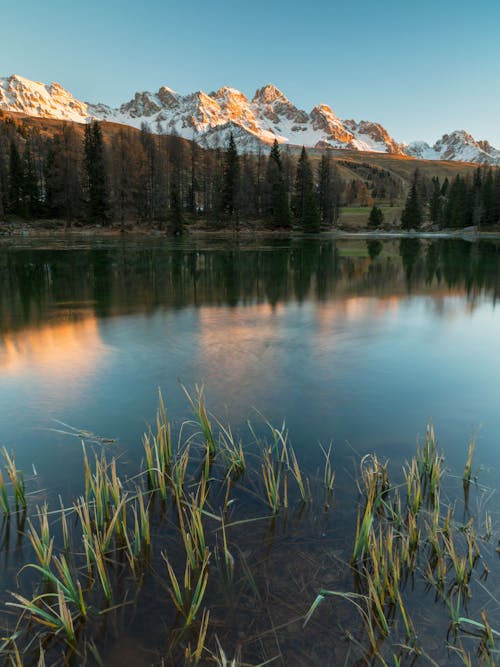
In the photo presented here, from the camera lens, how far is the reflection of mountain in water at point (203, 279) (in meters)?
21.7

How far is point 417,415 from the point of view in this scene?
30.5 ft

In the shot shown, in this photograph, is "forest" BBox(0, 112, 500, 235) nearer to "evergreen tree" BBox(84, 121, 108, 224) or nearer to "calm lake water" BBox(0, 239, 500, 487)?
"evergreen tree" BBox(84, 121, 108, 224)

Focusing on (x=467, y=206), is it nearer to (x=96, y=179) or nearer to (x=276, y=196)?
(x=276, y=196)

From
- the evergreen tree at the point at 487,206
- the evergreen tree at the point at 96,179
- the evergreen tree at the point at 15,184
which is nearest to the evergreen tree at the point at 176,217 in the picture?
the evergreen tree at the point at 96,179

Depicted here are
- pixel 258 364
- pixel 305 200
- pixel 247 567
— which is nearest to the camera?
pixel 247 567

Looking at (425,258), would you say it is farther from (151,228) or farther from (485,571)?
(151,228)

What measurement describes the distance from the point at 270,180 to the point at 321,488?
8882cm

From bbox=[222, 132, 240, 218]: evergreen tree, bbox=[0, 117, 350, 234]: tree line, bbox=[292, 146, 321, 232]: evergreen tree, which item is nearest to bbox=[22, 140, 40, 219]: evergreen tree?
bbox=[0, 117, 350, 234]: tree line

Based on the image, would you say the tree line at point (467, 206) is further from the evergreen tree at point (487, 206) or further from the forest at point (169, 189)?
the forest at point (169, 189)


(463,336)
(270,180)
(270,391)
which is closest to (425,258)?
(463,336)

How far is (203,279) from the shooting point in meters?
29.7

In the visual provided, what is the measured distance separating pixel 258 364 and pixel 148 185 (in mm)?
81046

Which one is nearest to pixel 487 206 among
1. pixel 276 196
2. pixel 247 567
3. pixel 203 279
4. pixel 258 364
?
pixel 276 196

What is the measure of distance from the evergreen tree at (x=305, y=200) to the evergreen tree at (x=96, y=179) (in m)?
35.3
